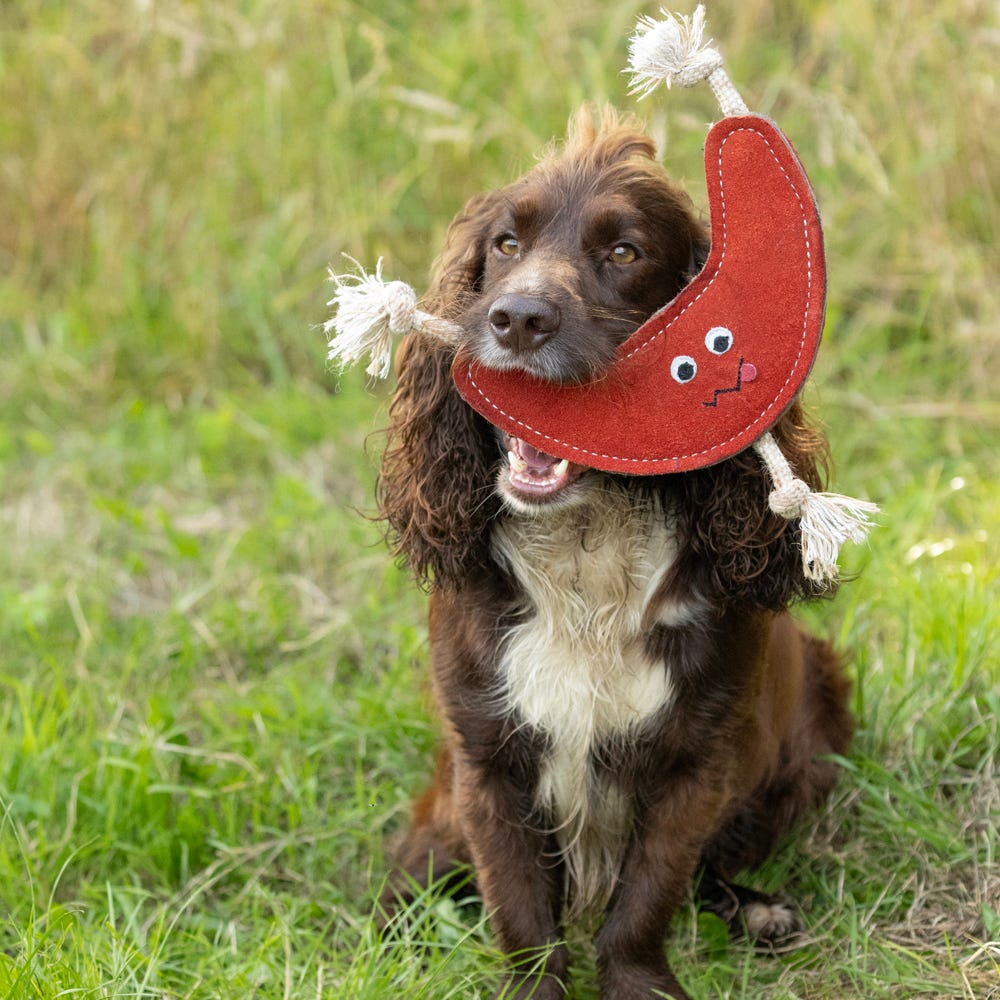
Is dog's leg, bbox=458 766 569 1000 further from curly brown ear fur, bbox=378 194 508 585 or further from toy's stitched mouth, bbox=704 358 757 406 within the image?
toy's stitched mouth, bbox=704 358 757 406

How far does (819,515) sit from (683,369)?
0.36 metres

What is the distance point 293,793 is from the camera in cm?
338

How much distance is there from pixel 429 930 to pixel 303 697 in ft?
3.31

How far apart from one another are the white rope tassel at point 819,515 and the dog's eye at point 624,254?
478 mm

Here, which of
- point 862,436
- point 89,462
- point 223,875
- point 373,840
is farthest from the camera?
point 89,462

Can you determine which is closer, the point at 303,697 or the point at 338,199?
the point at 303,697

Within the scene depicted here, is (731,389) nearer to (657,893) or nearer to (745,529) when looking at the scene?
(745,529)

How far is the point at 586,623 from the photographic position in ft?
9.04

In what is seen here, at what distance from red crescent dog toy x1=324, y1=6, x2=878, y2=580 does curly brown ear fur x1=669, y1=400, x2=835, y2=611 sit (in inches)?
3.0

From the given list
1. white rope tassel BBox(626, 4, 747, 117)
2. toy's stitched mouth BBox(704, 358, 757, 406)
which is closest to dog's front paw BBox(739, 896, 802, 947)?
toy's stitched mouth BBox(704, 358, 757, 406)

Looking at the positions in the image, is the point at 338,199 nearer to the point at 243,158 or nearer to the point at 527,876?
the point at 243,158

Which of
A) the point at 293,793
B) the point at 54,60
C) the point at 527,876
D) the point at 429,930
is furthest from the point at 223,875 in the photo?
the point at 54,60

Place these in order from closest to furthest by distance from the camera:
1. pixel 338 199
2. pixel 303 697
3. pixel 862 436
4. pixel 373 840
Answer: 1. pixel 373 840
2. pixel 303 697
3. pixel 862 436
4. pixel 338 199

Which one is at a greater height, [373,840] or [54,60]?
[54,60]
